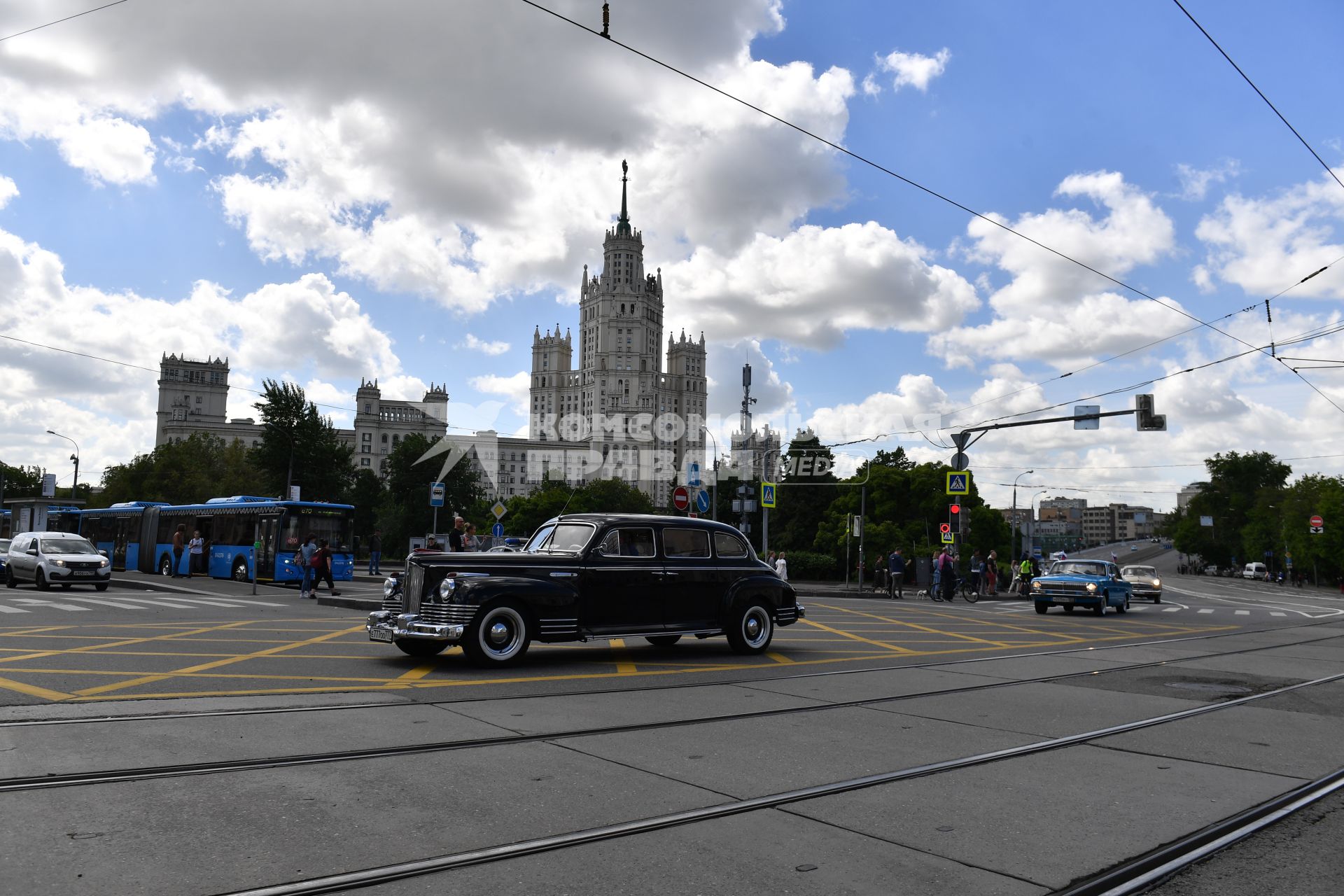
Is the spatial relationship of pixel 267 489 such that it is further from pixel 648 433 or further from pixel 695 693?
pixel 648 433

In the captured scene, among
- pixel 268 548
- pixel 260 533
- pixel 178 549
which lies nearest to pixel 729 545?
pixel 268 548

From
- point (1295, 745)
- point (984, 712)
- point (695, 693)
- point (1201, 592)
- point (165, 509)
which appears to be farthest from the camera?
point (1201, 592)

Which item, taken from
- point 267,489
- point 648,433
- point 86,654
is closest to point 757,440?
point 648,433

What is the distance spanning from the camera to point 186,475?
79188mm

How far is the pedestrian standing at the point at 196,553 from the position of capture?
108 ft

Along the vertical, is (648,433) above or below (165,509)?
above

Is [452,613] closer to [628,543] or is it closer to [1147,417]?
[628,543]

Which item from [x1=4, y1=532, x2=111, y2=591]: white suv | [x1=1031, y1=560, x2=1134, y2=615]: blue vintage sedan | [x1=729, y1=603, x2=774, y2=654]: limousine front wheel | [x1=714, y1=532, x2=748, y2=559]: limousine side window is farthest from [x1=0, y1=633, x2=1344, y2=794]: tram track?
[x1=4, y1=532, x2=111, y2=591]: white suv

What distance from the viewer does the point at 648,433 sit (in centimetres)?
19388

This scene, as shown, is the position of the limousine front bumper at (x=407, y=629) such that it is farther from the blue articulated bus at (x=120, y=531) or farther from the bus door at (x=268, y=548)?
the blue articulated bus at (x=120, y=531)

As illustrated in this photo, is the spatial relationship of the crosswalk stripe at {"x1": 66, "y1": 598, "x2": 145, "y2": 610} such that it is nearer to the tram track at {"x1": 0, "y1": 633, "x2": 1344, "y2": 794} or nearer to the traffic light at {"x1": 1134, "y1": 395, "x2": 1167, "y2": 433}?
the tram track at {"x1": 0, "y1": 633, "x2": 1344, "y2": 794}

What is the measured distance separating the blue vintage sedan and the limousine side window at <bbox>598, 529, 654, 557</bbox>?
1793cm

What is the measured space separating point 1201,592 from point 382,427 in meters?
161

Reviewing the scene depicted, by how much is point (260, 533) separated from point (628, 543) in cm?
2258
